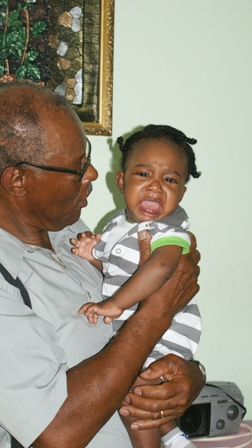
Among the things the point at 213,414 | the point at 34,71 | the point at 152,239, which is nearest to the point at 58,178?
the point at 152,239

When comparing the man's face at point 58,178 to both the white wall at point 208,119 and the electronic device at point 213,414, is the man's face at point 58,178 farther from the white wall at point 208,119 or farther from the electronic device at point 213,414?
the electronic device at point 213,414

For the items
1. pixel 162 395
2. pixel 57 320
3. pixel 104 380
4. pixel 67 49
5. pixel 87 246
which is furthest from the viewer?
pixel 67 49

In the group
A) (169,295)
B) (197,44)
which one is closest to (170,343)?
(169,295)

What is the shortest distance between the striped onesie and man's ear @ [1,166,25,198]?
1.16 ft

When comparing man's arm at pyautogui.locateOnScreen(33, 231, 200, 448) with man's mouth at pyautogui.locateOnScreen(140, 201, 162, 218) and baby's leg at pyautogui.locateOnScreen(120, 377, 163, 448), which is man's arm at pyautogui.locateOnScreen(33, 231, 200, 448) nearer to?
baby's leg at pyautogui.locateOnScreen(120, 377, 163, 448)

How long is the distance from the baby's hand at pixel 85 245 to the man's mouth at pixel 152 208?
204mm

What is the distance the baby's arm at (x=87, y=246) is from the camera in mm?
1596

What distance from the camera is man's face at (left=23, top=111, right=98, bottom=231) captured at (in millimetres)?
1241

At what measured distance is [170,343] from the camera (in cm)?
146

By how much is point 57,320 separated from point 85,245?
417 millimetres

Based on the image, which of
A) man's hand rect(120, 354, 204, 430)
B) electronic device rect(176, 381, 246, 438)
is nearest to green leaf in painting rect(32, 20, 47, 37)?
man's hand rect(120, 354, 204, 430)

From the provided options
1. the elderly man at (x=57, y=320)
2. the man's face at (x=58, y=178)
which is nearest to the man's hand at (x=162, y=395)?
the elderly man at (x=57, y=320)

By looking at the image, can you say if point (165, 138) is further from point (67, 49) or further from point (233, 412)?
point (233, 412)

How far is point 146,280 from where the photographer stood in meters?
1.32
